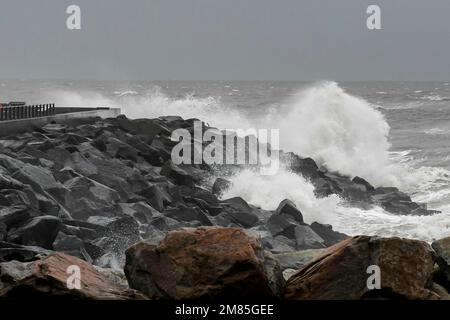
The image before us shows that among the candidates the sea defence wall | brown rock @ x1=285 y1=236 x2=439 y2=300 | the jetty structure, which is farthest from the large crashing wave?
brown rock @ x1=285 y1=236 x2=439 y2=300

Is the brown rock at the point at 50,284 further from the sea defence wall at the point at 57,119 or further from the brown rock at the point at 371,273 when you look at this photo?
the sea defence wall at the point at 57,119

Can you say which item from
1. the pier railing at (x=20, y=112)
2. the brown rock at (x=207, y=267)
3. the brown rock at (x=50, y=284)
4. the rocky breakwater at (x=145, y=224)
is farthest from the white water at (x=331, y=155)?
the brown rock at (x=50, y=284)

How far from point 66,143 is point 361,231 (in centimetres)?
643

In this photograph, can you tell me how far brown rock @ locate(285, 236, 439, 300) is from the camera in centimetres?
536

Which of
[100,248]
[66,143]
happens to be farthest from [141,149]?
[100,248]

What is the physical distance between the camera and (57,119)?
1911cm

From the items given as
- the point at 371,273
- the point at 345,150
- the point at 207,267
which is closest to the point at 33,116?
the point at 345,150

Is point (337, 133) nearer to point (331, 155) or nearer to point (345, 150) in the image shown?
point (345, 150)

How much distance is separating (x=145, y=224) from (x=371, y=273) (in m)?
5.90

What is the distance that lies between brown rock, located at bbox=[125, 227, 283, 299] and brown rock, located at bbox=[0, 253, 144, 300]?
276 mm

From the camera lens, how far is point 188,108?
29859 mm

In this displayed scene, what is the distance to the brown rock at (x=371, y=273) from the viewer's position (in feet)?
17.6
